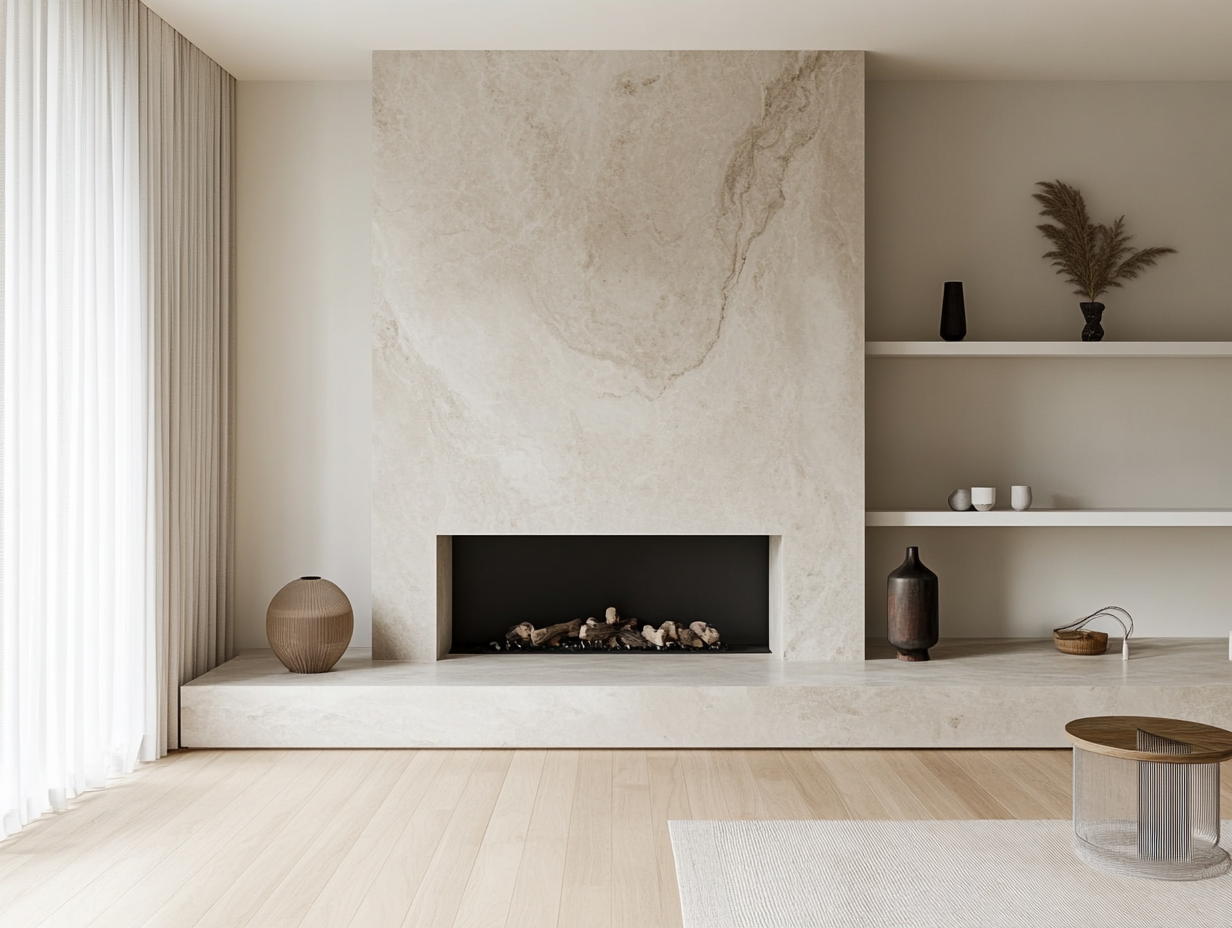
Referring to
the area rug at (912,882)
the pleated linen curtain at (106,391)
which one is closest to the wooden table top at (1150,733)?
the area rug at (912,882)

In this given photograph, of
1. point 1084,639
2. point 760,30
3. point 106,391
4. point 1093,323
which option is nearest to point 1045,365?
point 1093,323

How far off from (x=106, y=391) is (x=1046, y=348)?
3.53m

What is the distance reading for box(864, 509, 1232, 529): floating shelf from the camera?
13.2 feet

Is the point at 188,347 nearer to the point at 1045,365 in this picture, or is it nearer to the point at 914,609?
the point at 914,609

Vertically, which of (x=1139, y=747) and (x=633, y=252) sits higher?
(x=633, y=252)

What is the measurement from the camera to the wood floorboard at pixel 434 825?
2.36 m

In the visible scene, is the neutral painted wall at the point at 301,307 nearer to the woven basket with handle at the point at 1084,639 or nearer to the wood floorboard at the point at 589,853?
the wood floorboard at the point at 589,853

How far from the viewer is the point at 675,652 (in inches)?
166

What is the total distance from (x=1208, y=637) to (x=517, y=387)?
10.6 ft

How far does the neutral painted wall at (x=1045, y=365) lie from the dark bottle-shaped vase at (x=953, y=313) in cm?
21

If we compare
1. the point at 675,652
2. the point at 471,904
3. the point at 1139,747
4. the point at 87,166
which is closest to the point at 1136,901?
the point at 1139,747

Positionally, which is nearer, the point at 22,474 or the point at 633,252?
the point at 22,474

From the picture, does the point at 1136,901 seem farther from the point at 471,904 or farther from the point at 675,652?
the point at 675,652

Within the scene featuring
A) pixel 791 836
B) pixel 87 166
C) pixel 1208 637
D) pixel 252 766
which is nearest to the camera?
pixel 791 836
